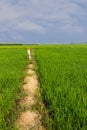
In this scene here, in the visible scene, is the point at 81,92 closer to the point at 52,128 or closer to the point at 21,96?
the point at 21,96


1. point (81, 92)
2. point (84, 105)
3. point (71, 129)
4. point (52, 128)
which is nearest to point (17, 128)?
point (52, 128)

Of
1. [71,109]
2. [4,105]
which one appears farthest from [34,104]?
[71,109]

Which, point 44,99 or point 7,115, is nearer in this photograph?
point 7,115

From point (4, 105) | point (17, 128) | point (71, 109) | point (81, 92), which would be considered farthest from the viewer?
point (81, 92)

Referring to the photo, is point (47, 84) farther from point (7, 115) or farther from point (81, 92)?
point (7, 115)

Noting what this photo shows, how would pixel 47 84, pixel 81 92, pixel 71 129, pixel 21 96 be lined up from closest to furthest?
pixel 71 129, pixel 81 92, pixel 21 96, pixel 47 84

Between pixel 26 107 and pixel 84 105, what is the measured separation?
1.68 metres

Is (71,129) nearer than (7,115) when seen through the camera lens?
Yes

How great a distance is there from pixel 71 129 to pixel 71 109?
968 millimetres

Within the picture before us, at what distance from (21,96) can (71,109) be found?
259 cm

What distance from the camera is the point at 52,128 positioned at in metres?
5.39

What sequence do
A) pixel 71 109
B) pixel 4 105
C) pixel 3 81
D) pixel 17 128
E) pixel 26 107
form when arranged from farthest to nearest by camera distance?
pixel 3 81, pixel 26 107, pixel 4 105, pixel 71 109, pixel 17 128

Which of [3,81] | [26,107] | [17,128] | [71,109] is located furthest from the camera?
[3,81]

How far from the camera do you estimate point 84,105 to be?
6070mm
